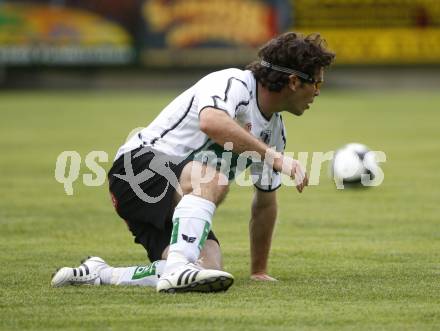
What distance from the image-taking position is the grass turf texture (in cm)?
519

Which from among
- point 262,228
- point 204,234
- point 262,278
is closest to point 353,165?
point 262,228

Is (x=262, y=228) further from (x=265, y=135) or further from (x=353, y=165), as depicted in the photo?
(x=353, y=165)

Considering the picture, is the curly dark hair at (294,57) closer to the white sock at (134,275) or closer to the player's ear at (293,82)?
the player's ear at (293,82)

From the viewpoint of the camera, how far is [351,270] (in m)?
6.78

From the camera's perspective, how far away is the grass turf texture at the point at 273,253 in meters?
5.19

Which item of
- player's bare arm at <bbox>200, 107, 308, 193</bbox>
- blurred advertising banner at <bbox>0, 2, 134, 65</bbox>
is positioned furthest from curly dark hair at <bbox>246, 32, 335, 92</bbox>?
blurred advertising banner at <bbox>0, 2, 134, 65</bbox>

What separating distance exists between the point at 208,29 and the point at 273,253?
2598cm

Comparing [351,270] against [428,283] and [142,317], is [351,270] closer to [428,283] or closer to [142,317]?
[428,283]

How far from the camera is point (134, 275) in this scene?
6.17 meters

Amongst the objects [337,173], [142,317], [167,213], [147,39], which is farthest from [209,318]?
[147,39]

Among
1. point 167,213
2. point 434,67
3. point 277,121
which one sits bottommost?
point 167,213

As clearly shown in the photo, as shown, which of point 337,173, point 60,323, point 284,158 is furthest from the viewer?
point 337,173

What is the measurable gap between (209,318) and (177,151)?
1.27 m

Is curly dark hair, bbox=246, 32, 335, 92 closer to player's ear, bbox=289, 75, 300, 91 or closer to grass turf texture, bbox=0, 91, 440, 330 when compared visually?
Answer: player's ear, bbox=289, 75, 300, 91
